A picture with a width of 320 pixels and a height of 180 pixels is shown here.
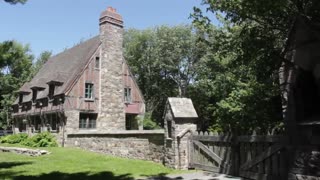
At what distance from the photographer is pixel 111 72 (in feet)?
105

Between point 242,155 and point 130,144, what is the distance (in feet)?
24.7

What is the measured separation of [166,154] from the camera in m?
14.3

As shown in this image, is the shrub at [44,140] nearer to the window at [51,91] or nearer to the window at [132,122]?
the window at [51,91]

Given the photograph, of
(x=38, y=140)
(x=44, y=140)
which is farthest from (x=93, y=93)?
(x=38, y=140)

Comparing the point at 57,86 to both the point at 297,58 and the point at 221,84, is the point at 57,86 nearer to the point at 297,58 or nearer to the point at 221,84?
the point at 221,84

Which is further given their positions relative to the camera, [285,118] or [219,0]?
[219,0]

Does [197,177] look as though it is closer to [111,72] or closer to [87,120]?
[87,120]

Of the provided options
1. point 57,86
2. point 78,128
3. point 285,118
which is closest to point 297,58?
point 285,118

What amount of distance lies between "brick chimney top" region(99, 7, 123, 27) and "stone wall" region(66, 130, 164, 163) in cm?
1174

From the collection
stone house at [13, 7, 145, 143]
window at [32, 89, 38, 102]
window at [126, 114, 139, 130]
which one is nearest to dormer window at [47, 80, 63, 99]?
stone house at [13, 7, 145, 143]

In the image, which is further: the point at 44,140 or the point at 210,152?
the point at 44,140

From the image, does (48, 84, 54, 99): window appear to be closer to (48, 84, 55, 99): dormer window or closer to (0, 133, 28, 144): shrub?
(48, 84, 55, 99): dormer window

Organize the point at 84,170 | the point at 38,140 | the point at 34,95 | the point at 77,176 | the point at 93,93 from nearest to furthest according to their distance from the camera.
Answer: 1. the point at 77,176
2. the point at 84,170
3. the point at 38,140
4. the point at 93,93
5. the point at 34,95

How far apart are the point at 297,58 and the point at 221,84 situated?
26.8 m
